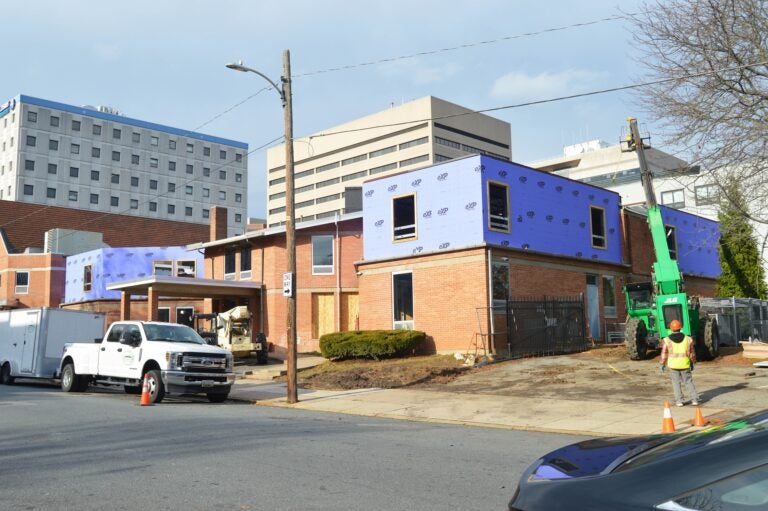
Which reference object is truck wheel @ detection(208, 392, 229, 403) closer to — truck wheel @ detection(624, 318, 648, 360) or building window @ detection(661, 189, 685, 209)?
truck wheel @ detection(624, 318, 648, 360)

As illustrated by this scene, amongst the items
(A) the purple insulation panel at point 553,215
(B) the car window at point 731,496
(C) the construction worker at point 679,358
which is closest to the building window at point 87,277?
(A) the purple insulation panel at point 553,215

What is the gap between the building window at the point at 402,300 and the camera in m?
25.3

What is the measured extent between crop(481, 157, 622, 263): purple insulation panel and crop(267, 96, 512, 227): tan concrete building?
64.5 metres

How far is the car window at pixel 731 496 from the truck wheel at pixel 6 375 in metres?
25.7

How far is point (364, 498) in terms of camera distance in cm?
627

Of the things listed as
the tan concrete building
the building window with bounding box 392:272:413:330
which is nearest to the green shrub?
the building window with bounding box 392:272:413:330

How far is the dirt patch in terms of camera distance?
19406 millimetres

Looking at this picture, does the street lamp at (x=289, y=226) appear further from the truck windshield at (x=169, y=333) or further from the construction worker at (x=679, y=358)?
the construction worker at (x=679, y=358)

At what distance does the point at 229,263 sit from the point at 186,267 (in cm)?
653

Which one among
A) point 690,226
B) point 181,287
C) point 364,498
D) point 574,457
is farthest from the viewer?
point 690,226

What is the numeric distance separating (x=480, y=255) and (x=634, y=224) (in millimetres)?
11558

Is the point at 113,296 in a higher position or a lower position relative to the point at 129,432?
higher

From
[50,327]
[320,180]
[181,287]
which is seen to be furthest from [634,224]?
[320,180]

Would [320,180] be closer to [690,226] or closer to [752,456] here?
[690,226]
